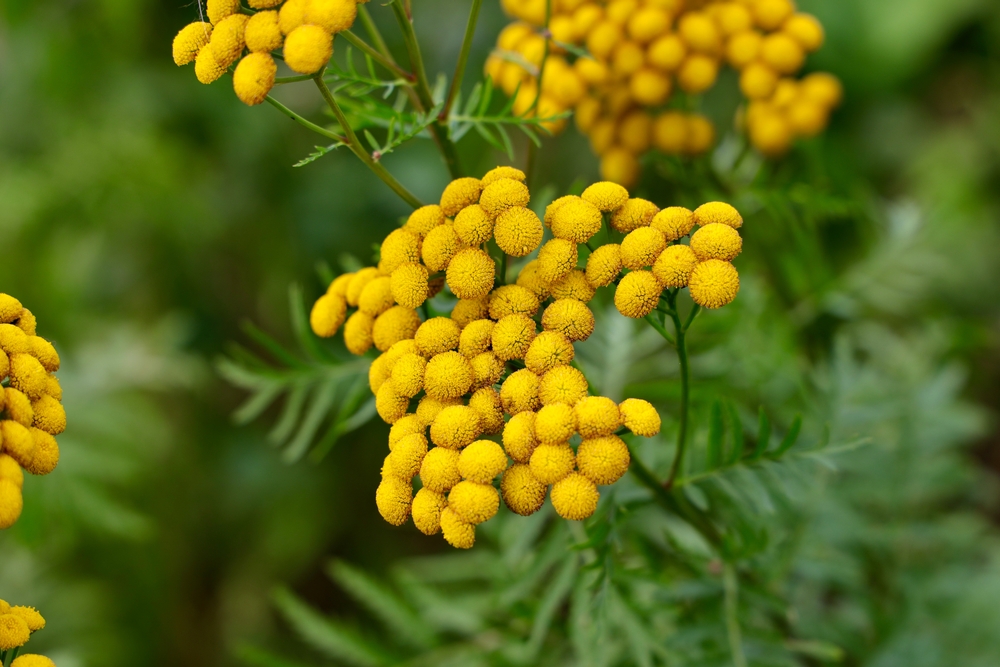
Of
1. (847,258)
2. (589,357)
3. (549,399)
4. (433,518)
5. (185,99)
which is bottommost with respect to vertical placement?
(433,518)

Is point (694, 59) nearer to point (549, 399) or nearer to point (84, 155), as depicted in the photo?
point (549, 399)

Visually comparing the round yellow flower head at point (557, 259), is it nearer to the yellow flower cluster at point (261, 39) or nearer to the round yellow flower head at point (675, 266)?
the round yellow flower head at point (675, 266)

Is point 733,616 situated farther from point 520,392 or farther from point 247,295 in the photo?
point 247,295

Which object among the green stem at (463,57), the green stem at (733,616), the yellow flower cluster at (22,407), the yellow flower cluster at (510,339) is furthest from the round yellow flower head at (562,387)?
the green stem at (733,616)

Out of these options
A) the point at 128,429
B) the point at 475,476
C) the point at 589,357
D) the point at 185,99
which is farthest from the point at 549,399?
the point at 185,99

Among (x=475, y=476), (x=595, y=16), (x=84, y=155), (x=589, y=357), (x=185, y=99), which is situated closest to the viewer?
(x=475, y=476)

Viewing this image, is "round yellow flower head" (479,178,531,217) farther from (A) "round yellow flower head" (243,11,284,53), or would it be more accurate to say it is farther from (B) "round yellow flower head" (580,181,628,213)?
(A) "round yellow flower head" (243,11,284,53)
